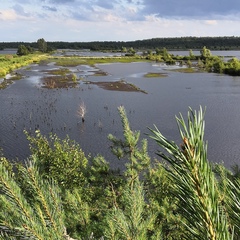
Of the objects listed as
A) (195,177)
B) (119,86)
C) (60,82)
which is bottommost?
(119,86)

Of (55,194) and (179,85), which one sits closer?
(55,194)

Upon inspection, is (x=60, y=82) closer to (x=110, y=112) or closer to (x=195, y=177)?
(x=110, y=112)

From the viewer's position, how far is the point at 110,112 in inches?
1880

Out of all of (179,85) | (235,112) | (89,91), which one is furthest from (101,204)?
(179,85)

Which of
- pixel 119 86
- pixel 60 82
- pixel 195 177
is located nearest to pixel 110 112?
pixel 119 86

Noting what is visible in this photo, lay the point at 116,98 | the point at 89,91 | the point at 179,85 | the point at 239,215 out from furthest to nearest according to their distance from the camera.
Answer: the point at 179,85 < the point at 89,91 < the point at 116,98 < the point at 239,215

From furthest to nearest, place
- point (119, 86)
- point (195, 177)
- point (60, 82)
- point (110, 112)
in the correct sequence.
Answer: point (60, 82)
point (119, 86)
point (110, 112)
point (195, 177)

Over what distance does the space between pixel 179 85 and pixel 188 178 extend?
236ft

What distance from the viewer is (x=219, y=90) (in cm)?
6562

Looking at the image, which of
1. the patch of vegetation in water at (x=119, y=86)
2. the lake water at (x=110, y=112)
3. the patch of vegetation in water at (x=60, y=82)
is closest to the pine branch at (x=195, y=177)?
the lake water at (x=110, y=112)

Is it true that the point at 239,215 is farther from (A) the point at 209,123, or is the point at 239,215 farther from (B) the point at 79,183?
(A) the point at 209,123

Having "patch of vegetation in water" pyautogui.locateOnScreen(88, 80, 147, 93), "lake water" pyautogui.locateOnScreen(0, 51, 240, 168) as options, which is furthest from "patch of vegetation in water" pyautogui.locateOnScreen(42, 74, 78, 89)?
"patch of vegetation in water" pyautogui.locateOnScreen(88, 80, 147, 93)

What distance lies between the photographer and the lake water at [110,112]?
112ft

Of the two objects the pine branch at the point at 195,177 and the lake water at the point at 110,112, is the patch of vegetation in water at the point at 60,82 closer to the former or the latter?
the lake water at the point at 110,112
